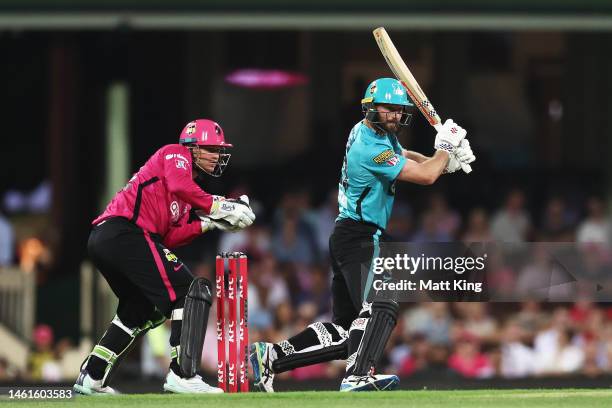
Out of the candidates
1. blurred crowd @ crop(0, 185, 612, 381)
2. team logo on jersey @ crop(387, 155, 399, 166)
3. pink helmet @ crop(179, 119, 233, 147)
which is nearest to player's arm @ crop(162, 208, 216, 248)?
pink helmet @ crop(179, 119, 233, 147)

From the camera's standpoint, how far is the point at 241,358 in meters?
8.52

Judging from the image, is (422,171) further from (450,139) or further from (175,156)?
(175,156)

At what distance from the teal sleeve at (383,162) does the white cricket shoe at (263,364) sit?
122 centimetres

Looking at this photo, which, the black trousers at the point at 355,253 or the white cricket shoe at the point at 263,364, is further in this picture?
the white cricket shoe at the point at 263,364

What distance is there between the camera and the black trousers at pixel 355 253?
843 cm

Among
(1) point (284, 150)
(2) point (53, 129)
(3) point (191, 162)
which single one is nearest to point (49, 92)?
(2) point (53, 129)

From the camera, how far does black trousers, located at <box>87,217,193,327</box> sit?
8383 mm

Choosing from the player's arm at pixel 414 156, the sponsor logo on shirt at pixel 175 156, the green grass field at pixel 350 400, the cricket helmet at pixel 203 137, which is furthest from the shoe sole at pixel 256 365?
the player's arm at pixel 414 156

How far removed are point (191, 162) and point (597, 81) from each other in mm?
8135

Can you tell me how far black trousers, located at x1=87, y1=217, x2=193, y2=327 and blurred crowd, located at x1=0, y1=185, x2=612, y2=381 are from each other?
426 cm

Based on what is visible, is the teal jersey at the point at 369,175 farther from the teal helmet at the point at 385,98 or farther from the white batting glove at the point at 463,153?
the white batting glove at the point at 463,153

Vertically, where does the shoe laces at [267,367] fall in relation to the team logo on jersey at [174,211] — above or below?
below

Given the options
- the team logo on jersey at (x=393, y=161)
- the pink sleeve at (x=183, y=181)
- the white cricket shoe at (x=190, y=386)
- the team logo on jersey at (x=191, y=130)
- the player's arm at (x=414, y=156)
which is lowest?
the white cricket shoe at (x=190, y=386)

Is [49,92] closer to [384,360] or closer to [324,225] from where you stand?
[324,225]
